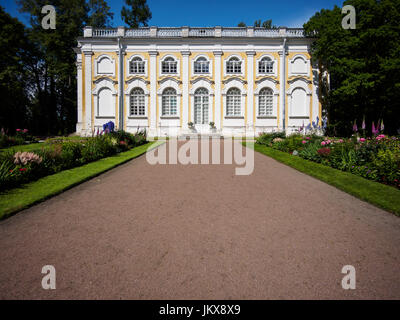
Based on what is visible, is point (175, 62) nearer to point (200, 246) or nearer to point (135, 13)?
point (135, 13)

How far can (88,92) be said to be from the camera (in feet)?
88.0

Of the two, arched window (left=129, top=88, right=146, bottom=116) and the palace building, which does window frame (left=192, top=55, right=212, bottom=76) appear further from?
arched window (left=129, top=88, right=146, bottom=116)

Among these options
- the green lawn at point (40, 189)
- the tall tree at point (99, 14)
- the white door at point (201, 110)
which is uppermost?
the tall tree at point (99, 14)

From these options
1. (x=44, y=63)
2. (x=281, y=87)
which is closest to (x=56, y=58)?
(x=44, y=63)

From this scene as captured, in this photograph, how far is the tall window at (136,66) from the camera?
26.7 m

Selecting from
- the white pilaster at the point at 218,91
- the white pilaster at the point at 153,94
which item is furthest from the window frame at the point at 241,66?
the white pilaster at the point at 153,94

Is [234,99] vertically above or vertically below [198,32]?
below

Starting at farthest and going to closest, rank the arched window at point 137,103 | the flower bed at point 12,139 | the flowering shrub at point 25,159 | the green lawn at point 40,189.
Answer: the arched window at point 137,103, the flower bed at point 12,139, the flowering shrub at point 25,159, the green lawn at point 40,189

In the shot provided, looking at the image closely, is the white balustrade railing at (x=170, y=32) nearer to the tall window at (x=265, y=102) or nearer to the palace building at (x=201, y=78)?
the palace building at (x=201, y=78)

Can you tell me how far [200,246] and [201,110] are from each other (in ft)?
81.8

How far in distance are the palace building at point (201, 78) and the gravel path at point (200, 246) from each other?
2218 centimetres

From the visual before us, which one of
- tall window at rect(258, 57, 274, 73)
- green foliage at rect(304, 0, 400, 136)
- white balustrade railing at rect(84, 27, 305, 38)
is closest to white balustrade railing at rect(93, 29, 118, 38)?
white balustrade railing at rect(84, 27, 305, 38)

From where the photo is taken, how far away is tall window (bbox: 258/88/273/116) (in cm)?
2688
